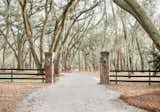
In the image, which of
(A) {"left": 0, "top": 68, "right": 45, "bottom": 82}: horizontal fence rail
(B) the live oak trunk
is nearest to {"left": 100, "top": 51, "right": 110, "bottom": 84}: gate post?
(B) the live oak trunk

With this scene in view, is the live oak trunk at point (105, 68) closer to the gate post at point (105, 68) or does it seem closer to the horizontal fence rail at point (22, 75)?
the gate post at point (105, 68)

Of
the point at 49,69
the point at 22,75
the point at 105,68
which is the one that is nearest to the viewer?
the point at 105,68

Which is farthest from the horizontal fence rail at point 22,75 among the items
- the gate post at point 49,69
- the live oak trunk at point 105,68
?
the live oak trunk at point 105,68

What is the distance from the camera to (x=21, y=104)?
11312 millimetres

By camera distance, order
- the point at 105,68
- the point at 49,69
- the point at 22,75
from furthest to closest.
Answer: the point at 22,75, the point at 49,69, the point at 105,68

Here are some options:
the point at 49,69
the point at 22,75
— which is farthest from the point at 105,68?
the point at 22,75

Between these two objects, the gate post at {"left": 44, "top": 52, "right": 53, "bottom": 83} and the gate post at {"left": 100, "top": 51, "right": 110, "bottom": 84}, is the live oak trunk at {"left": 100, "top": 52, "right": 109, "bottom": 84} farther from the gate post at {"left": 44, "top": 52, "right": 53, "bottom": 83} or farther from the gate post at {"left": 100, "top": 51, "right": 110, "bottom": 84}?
the gate post at {"left": 44, "top": 52, "right": 53, "bottom": 83}

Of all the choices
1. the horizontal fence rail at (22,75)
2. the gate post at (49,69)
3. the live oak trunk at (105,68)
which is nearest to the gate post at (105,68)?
the live oak trunk at (105,68)

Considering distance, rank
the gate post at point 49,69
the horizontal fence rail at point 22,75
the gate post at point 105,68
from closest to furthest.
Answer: the gate post at point 105,68
the gate post at point 49,69
the horizontal fence rail at point 22,75

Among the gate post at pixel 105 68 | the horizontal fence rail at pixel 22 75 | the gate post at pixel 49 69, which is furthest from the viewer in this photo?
the horizontal fence rail at pixel 22 75

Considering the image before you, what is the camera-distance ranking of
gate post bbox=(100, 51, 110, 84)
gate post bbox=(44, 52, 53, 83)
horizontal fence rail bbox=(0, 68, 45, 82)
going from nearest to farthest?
gate post bbox=(100, 51, 110, 84) → gate post bbox=(44, 52, 53, 83) → horizontal fence rail bbox=(0, 68, 45, 82)

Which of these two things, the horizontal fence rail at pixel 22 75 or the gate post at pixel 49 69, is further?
the horizontal fence rail at pixel 22 75

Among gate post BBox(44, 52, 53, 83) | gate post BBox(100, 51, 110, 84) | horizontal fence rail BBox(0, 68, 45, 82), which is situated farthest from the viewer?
horizontal fence rail BBox(0, 68, 45, 82)

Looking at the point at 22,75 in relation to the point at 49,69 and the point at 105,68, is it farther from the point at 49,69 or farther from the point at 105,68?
the point at 105,68
